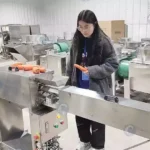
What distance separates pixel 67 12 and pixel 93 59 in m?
4.18

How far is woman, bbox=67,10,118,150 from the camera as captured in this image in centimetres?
150

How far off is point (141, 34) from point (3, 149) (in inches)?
141

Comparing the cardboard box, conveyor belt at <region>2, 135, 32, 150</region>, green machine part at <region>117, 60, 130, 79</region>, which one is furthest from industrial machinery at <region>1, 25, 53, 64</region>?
conveyor belt at <region>2, 135, 32, 150</region>

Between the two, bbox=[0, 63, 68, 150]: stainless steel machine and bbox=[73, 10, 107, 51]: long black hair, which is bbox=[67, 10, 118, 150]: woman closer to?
bbox=[73, 10, 107, 51]: long black hair

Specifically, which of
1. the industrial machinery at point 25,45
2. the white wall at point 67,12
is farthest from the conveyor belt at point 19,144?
the white wall at point 67,12

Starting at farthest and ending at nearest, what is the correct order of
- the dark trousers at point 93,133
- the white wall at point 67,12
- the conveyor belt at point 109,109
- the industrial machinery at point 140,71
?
the white wall at point 67,12 < the industrial machinery at point 140,71 < the dark trousers at point 93,133 < the conveyor belt at point 109,109

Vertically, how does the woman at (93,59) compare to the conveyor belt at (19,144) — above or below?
above

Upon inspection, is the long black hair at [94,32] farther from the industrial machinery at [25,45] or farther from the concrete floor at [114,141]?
the industrial machinery at [25,45]

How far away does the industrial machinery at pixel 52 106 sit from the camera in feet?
2.88

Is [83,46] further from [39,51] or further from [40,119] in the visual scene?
[39,51]

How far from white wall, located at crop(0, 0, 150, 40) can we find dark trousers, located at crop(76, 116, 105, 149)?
299 centimetres

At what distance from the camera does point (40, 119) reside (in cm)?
122

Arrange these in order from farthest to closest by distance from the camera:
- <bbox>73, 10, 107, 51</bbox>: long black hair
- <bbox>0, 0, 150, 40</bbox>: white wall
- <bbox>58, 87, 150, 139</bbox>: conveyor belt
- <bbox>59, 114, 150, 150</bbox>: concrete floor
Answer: <bbox>0, 0, 150, 40</bbox>: white wall
<bbox>59, 114, 150, 150</bbox>: concrete floor
<bbox>73, 10, 107, 51</bbox>: long black hair
<bbox>58, 87, 150, 139</bbox>: conveyor belt

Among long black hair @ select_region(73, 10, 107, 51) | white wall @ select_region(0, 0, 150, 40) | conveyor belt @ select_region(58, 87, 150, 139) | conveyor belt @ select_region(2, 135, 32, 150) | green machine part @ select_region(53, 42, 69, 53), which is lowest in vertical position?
conveyor belt @ select_region(2, 135, 32, 150)
